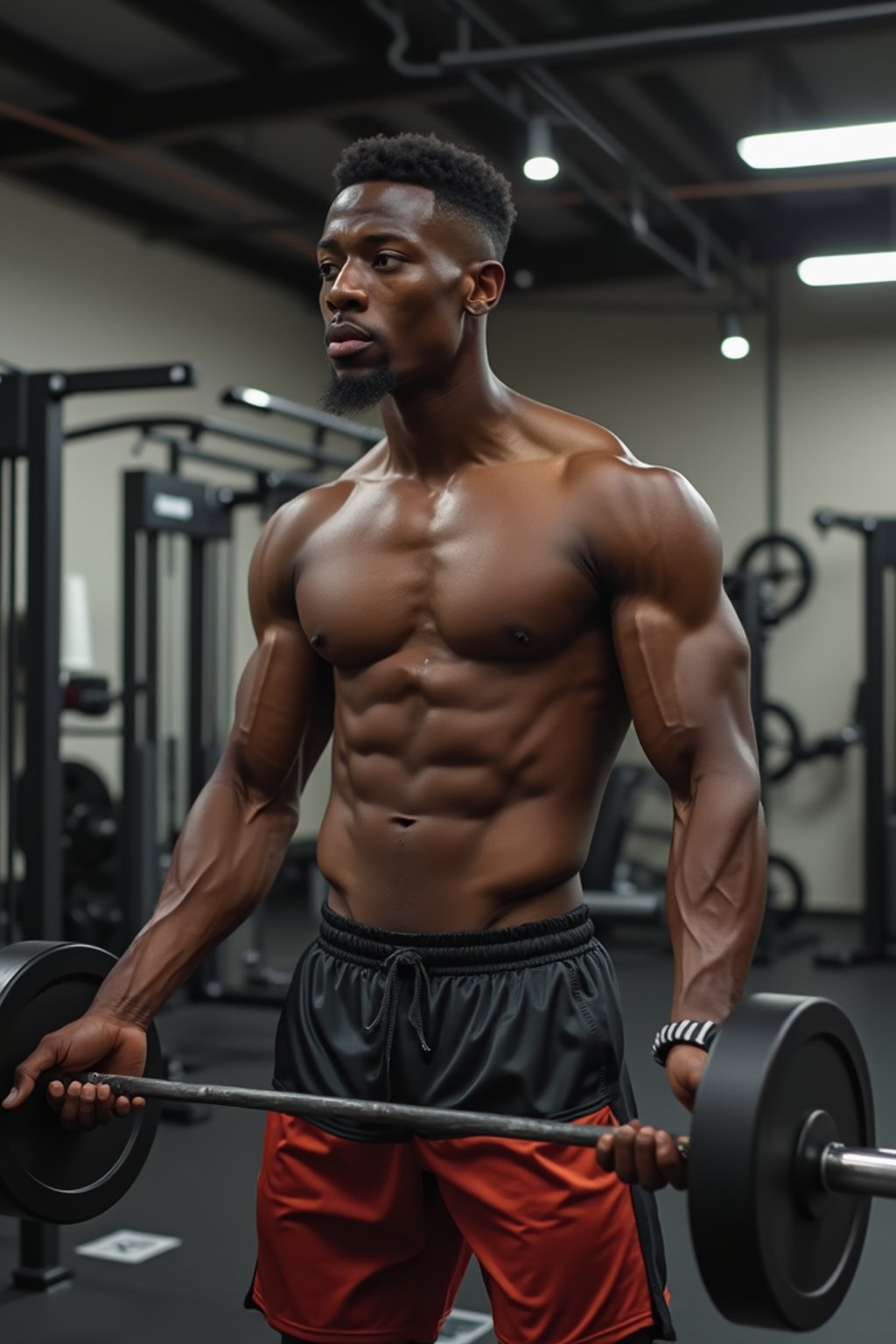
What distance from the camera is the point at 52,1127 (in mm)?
1556

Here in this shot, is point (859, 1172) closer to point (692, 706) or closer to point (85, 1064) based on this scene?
point (692, 706)

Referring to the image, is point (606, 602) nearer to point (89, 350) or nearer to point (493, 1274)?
point (493, 1274)

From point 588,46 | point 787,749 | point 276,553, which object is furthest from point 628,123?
point 276,553

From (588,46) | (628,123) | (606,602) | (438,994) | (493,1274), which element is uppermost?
(628,123)

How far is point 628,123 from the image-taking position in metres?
5.98

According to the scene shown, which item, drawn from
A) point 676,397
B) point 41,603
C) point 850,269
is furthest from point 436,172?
point 676,397

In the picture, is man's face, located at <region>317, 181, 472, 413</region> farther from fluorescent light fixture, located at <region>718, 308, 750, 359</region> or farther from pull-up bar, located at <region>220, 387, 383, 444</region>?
fluorescent light fixture, located at <region>718, 308, 750, 359</region>

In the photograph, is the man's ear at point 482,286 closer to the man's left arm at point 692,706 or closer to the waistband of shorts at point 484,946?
the man's left arm at point 692,706

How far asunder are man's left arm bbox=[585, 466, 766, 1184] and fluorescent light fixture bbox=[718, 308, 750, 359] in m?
4.95

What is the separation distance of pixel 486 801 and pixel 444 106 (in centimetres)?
478

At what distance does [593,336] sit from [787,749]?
235 cm

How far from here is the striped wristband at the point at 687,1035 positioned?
4.28 feet

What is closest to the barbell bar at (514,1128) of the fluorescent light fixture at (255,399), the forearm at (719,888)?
the forearm at (719,888)

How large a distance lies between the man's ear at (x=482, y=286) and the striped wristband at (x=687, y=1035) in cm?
71
